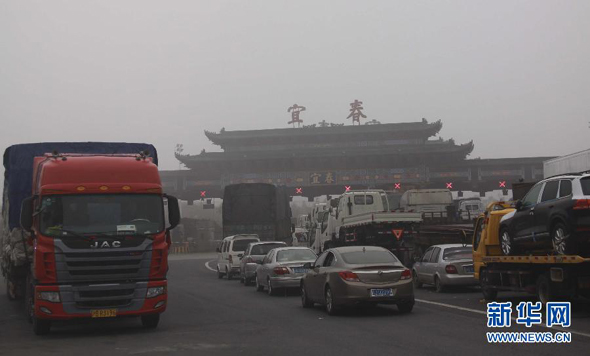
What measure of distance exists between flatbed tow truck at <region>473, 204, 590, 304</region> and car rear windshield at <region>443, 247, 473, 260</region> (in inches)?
75.6

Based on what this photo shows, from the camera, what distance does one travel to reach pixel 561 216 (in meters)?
13.2

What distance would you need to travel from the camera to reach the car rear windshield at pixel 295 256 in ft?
68.7

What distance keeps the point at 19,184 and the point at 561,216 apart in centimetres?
1162

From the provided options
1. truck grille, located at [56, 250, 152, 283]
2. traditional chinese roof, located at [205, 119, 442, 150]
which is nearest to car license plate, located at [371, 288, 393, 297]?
truck grille, located at [56, 250, 152, 283]

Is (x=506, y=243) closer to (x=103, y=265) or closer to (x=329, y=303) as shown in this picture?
(x=329, y=303)

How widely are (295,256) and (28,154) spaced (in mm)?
7787

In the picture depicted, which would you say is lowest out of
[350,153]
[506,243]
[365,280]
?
[365,280]

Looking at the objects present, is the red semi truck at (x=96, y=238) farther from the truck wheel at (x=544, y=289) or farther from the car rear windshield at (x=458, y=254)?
the car rear windshield at (x=458, y=254)

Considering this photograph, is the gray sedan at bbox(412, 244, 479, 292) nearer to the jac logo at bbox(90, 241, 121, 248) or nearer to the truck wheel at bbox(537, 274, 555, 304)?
the truck wheel at bbox(537, 274, 555, 304)

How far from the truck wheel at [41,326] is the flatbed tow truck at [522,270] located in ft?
29.1

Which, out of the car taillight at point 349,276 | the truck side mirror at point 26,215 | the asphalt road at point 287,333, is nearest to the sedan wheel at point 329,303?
the asphalt road at point 287,333

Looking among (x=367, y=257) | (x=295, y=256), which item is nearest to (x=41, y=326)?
(x=367, y=257)

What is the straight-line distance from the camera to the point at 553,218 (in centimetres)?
1355

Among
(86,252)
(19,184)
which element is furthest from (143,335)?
(19,184)
